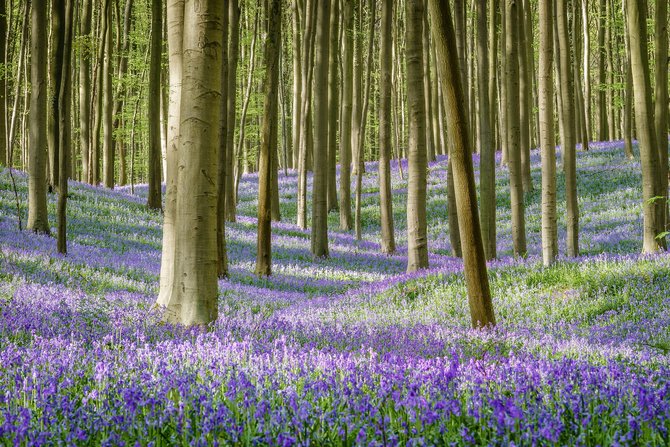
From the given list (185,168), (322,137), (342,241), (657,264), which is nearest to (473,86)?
(342,241)

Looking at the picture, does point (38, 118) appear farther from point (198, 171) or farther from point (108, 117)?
point (108, 117)

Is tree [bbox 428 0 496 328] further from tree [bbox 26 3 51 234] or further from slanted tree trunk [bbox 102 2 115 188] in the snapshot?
slanted tree trunk [bbox 102 2 115 188]

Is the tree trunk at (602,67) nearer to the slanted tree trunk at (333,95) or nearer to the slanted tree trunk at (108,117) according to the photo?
the slanted tree trunk at (333,95)

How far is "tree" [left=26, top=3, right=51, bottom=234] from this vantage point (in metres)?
14.6

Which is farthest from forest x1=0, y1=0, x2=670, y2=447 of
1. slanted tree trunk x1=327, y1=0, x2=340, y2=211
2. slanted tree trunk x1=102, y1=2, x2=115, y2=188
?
slanted tree trunk x1=102, y1=2, x2=115, y2=188

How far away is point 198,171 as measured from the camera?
21.7 feet

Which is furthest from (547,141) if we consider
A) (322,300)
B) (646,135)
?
(322,300)

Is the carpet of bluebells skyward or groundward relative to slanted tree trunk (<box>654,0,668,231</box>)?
groundward

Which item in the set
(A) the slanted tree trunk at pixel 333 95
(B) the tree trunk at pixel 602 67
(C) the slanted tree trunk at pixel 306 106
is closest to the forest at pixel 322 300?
(C) the slanted tree trunk at pixel 306 106

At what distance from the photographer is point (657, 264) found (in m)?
9.98

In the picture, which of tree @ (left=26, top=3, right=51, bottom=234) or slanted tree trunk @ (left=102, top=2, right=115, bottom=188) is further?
slanted tree trunk @ (left=102, top=2, right=115, bottom=188)

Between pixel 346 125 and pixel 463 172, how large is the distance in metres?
14.9

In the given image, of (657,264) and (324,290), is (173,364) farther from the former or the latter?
(324,290)

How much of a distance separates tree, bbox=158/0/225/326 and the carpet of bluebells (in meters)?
0.40
